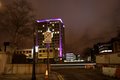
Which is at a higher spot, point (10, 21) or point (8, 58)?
point (10, 21)

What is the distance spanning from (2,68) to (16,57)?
19.6 ft

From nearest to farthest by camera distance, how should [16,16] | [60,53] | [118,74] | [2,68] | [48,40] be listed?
1. [48,40]
2. [118,74]
3. [2,68]
4. [16,16]
5. [60,53]

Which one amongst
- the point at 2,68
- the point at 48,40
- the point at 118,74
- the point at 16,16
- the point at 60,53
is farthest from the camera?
the point at 60,53

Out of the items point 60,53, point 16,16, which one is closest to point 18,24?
point 16,16

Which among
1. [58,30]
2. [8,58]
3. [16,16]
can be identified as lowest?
[8,58]

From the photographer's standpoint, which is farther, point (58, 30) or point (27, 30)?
point (58, 30)

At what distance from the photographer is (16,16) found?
36.1 metres

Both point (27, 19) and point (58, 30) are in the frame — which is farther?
point (58, 30)

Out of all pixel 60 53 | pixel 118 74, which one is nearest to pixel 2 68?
pixel 118 74

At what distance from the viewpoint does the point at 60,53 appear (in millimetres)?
169875

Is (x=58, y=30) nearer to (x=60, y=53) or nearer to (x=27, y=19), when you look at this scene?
(x=60, y=53)

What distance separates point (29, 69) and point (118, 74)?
43.8ft

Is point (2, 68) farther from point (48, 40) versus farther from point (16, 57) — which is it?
point (48, 40)

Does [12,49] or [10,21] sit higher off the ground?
[10,21]
